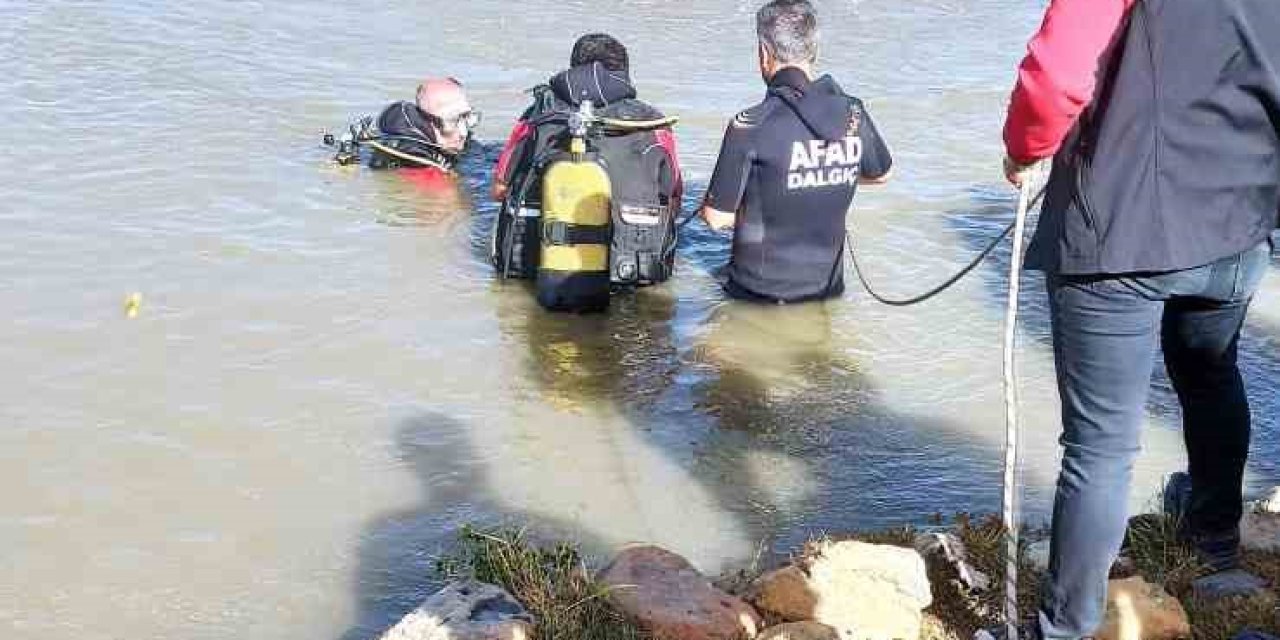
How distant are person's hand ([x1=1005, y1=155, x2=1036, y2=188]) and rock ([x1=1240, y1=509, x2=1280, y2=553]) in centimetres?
168

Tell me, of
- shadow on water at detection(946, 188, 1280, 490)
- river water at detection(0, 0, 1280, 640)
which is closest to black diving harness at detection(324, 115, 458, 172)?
river water at detection(0, 0, 1280, 640)

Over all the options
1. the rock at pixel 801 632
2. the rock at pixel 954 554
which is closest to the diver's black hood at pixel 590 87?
the rock at pixel 954 554

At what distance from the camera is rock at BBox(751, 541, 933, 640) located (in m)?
3.75

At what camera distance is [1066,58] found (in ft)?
8.80

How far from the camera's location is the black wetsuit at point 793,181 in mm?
6059

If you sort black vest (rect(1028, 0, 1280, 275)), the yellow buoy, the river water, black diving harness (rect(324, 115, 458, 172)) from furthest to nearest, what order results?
1. black diving harness (rect(324, 115, 458, 172))
2. the yellow buoy
3. the river water
4. black vest (rect(1028, 0, 1280, 275))

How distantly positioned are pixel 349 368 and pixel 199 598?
1.79 metres

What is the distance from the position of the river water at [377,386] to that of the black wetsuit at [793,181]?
8.0 inches

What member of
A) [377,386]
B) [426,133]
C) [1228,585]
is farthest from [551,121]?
[1228,585]

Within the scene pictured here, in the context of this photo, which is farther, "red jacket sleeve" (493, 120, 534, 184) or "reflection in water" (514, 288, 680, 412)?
"red jacket sleeve" (493, 120, 534, 184)

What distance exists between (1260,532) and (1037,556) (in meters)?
0.70

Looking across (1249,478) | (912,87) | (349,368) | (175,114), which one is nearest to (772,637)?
(1249,478)

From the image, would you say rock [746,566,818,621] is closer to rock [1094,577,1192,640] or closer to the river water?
the river water

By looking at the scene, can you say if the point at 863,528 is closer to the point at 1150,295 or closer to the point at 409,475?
the point at 409,475
